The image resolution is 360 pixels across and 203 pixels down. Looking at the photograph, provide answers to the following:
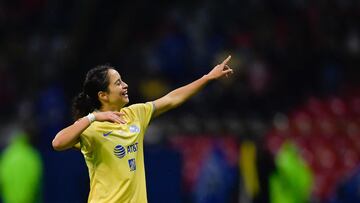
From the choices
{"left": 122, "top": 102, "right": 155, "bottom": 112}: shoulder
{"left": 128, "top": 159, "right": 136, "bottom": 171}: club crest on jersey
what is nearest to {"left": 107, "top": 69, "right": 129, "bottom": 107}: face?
{"left": 122, "top": 102, "right": 155, "bottom": 112}: shoulder

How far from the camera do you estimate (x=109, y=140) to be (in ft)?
22.4

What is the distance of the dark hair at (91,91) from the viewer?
22.8 feet

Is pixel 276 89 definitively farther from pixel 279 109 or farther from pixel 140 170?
pixel 140 170

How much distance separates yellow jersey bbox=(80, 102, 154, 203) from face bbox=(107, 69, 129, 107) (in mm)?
161

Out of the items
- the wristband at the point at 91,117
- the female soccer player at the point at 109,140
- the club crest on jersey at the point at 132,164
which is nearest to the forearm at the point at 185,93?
the female soccer player at the point at 109,140

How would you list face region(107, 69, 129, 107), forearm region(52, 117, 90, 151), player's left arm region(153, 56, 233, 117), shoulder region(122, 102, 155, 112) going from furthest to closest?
player's left arm region(153, 56, 233, 117), shoulder region(122, 102, 155, 112), face region(107, 69, 129, 107), forearm region(52, 117, 90, 151)

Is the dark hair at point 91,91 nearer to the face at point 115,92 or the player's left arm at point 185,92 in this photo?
the face at point 115,92

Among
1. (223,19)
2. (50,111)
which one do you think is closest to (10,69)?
(50,111)

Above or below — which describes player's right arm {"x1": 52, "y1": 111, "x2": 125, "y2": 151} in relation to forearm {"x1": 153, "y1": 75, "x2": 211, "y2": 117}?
below

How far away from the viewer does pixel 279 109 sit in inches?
652

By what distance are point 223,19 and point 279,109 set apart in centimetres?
226

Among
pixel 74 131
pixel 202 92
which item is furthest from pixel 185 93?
pixel 202 92

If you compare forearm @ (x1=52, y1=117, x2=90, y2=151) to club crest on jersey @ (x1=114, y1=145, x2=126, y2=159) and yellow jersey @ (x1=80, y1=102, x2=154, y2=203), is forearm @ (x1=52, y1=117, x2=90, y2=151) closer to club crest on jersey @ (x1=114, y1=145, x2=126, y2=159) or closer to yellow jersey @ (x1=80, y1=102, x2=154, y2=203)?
yellow jersey @ (x1=80, y1=102, x2=154, y2=203)

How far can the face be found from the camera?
22.8 feet
